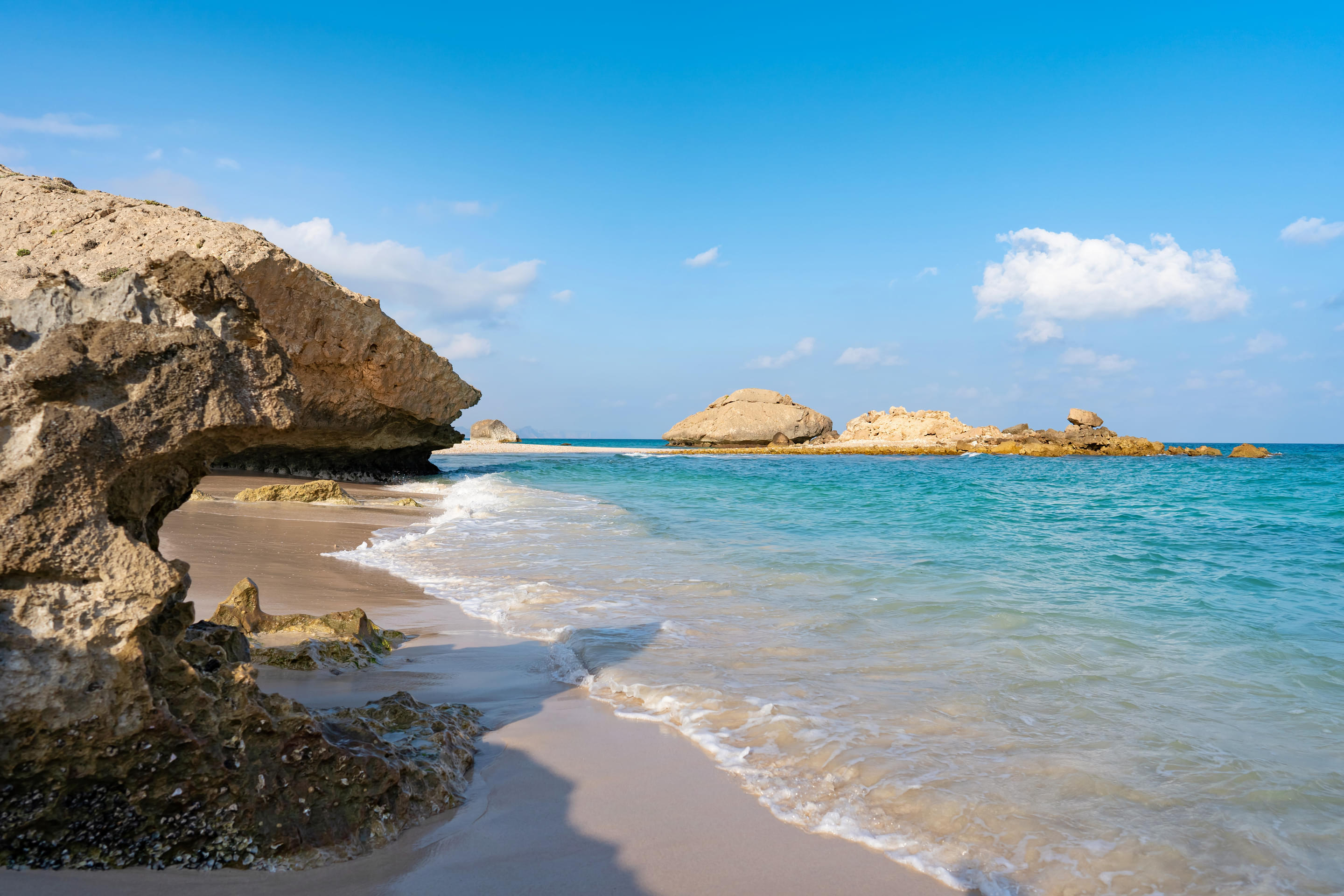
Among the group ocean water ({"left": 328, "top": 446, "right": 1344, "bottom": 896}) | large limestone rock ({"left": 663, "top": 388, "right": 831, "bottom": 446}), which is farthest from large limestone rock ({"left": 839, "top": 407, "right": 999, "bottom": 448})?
ocean water ({"left": 328, "top": 446, "right": 1344, "bottom": 896})

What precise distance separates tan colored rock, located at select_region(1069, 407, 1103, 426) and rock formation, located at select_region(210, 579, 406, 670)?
4844 cm

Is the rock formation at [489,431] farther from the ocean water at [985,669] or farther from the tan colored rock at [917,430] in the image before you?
the ocean water at [985,669]

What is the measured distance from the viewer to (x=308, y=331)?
1627 centimetres

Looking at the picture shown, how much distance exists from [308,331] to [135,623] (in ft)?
52.3

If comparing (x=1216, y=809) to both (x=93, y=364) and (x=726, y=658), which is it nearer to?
(x=726, y=658)

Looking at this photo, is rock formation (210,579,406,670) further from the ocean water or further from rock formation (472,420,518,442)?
rock formation (472,420,518,442)

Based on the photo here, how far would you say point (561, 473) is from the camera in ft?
88.5

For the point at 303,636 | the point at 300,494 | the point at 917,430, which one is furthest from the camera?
the point at 917,430

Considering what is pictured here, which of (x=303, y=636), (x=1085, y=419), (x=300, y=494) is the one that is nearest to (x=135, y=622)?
(x=303, y=636)

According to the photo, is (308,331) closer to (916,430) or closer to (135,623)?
(135,623)

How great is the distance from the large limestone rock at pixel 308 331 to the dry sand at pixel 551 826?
3.01 metres

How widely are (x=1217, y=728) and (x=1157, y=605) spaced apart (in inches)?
123

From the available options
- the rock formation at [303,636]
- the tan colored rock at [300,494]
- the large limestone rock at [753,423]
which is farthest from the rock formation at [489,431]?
the rock formation at [303,636]

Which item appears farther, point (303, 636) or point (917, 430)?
point (917, 430)
